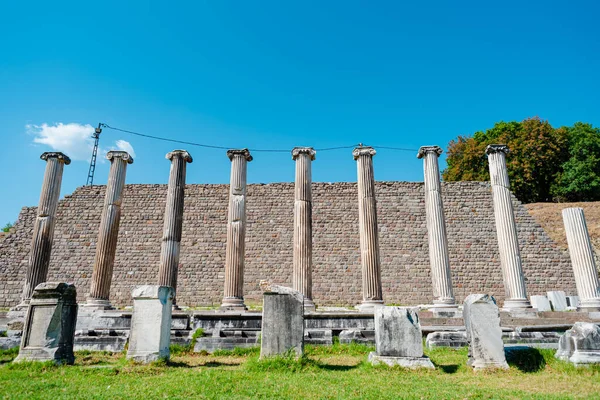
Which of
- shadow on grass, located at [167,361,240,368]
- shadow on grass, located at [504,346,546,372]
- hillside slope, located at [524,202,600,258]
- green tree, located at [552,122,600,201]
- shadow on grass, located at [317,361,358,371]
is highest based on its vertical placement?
green tree, located at [552,122,600,201]

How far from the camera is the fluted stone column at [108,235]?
40.4 feet

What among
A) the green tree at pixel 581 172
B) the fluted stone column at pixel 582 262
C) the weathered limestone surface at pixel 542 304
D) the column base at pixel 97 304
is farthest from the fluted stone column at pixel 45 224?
the green tree at pixel 581 172

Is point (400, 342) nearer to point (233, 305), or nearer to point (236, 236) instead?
point (233, 305)

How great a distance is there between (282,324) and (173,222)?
7578 mm

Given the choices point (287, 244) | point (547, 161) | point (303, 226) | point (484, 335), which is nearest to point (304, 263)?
point (303, 226)

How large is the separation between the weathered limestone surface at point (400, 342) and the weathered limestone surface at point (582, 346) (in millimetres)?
2448

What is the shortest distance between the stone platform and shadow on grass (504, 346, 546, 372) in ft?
4.56

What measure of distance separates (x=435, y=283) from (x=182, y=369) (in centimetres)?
858

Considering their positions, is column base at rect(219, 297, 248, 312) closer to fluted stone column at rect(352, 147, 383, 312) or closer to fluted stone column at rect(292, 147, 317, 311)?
fluted stone column at rect(292, 147, 317, 311)

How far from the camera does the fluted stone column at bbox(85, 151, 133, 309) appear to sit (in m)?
12.3

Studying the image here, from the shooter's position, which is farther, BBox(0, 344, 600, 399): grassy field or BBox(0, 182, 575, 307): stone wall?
BBox(0, 182, 575, 307): stone wall

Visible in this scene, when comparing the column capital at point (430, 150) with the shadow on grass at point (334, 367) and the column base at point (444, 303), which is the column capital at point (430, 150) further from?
the shadow on grass at point (334, 367)

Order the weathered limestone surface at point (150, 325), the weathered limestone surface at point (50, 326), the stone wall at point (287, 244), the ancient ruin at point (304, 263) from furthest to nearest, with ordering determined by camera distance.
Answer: the stone wall at point (287, 244), the ancient ruin at point (304, 263), the weathered limestone surface at point (50, 326), the weathered limestone surface at point (150, 325)

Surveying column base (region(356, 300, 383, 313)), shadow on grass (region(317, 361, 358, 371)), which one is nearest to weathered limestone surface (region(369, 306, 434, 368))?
shadow on grass (region(317, 361, 358, 371))
